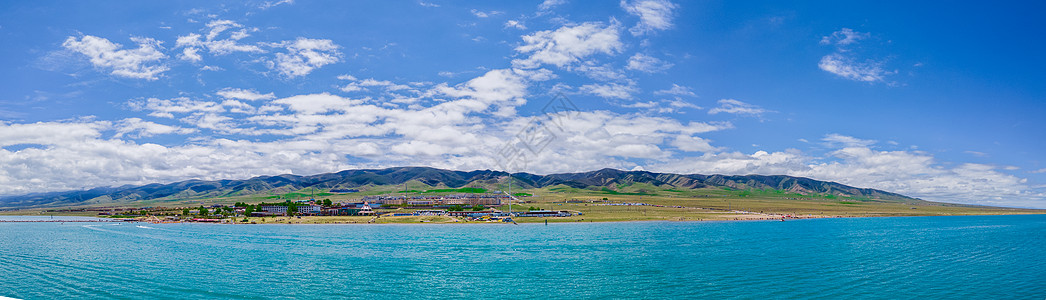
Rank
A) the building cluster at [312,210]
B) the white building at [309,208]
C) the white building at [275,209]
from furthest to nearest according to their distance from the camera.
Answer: the white building at [309,208] < the white building at [275,209] < the building cluster at [312,210]

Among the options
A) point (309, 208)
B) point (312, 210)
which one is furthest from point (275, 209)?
point (312, 210)

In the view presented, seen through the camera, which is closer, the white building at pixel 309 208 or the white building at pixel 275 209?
the white building at pixel 275 209

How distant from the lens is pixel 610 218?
140 m

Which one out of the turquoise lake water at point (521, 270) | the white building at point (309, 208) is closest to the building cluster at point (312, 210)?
the white building at point (309, 208)

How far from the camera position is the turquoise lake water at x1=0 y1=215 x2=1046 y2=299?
36.8m

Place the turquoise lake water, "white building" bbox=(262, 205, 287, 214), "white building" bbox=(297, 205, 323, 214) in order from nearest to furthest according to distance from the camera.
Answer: the turquoise lake water < "white building" bbox=(262, 205, 287, 214) < "white building" bbox=(297, 205, 323, 214)

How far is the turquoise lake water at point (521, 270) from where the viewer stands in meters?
36.8

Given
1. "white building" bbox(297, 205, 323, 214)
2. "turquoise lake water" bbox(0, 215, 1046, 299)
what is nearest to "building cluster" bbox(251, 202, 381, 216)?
"white building" bbox(297, 205, 323, 214)

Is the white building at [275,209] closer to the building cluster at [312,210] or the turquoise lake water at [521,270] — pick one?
the building cluster at [312,210]

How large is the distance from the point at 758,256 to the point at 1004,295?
69.6ft

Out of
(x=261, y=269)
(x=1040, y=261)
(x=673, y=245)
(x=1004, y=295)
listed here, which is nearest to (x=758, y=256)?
(x=673, y=245)

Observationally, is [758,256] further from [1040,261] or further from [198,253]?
[198,253]

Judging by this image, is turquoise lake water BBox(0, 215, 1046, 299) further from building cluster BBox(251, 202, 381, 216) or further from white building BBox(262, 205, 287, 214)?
white building BBox(262, 205, 287, 214)

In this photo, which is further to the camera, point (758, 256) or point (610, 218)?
point (610, 218)
